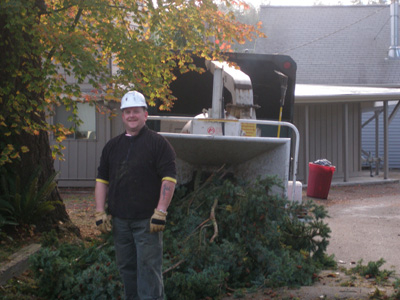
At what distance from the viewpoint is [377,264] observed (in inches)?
267

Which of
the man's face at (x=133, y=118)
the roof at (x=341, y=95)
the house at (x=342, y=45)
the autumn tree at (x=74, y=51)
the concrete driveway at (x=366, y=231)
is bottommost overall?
the concrete driveway at (x=366, y=231)

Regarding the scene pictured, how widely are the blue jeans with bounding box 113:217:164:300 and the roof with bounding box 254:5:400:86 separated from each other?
21907mm

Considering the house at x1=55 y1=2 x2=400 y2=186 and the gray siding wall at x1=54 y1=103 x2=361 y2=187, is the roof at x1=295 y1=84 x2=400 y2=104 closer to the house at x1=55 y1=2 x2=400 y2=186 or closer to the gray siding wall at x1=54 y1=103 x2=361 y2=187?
the house at x1=55 y1=2 x2=400 y2=186

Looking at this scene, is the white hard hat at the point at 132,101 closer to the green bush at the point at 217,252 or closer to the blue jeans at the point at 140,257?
the blue jeans at the point at 140,257

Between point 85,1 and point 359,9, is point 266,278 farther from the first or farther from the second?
point 359,9

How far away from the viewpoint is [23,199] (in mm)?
Result: 8453

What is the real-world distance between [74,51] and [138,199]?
2.78m

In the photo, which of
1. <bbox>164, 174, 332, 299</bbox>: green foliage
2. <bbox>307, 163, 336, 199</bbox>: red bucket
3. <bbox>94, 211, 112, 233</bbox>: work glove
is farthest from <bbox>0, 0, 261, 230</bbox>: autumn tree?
<bbox>307, 163, 336, 199</bbox>: red bucket

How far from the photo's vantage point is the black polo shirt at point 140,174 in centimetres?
495

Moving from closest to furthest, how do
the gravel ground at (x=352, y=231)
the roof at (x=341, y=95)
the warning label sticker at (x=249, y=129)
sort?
the gravel ground at (x=352, y=231), the warning label sticker at (x=249, y=129), the roof at (x=341, y=95)

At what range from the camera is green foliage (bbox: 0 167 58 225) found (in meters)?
8.34

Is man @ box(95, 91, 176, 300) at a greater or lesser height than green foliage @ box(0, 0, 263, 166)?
lesser

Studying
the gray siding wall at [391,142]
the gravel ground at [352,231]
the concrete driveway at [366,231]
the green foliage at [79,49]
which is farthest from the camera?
the gray siding wall at [391,142]

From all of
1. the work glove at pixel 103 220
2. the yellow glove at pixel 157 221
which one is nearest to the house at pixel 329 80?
the work glove at pixel 103 220
